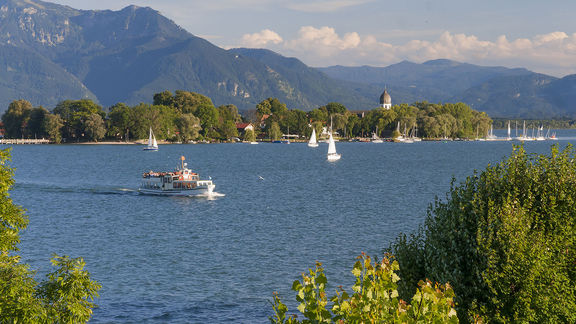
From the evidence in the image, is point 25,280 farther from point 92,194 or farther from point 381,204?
point 92,194

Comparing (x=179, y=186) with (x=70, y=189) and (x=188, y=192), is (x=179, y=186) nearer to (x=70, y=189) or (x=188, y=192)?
(x=188, y=192)

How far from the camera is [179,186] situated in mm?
86500

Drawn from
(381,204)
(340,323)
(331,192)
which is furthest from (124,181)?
(340,323)

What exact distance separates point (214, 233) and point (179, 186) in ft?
100

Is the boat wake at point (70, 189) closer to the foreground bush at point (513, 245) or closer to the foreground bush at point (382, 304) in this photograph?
the foreground bush at point (513, 245)

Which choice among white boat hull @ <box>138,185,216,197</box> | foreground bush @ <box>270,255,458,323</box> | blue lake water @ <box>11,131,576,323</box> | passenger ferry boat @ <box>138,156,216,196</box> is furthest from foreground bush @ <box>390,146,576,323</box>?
passenger ferry boat @ <box>138,156,216,196</box>

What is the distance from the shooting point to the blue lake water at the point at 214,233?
119ft

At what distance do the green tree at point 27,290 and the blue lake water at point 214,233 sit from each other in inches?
495

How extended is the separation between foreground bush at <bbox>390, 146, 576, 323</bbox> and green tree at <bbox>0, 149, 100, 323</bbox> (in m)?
11.5

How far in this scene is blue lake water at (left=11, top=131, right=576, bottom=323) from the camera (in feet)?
119

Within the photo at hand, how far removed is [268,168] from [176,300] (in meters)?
103

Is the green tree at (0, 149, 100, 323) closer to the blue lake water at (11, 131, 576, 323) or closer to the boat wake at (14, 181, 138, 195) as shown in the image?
the blue lake water at (11, 131, 576, 323)

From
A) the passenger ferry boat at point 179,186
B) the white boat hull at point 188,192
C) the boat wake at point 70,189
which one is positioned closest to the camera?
the white boat hull at point 188,192

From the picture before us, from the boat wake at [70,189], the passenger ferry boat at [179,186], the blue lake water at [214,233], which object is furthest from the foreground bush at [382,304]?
the boat wake at [70,189]
